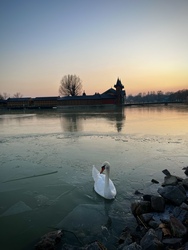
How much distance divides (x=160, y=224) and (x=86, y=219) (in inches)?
62.9

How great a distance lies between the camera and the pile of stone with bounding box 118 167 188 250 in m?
3.49

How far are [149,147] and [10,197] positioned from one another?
24.8 feet

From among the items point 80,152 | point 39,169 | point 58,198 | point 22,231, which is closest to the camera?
point 22,231

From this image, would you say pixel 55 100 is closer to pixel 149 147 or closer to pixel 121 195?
pixel 149 147

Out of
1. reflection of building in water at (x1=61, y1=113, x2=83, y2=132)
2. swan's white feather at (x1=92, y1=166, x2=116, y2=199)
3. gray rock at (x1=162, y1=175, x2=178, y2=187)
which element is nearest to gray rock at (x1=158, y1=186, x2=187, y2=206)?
gray rock at (x1=162, y1=175, x2=178, y2=187)

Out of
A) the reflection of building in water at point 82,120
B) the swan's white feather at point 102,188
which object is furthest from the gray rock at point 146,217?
the reflection of building in water at point 82,120

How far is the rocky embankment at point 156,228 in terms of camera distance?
3.51 meters

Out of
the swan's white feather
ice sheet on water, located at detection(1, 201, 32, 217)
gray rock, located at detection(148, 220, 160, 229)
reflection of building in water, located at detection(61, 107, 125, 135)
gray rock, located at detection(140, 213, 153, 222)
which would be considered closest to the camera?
gray rock, located at detection(148, 220, 160, 229)

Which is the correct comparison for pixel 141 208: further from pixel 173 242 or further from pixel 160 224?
pixel 173 242

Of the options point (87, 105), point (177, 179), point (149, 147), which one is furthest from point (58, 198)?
point (87, 105)

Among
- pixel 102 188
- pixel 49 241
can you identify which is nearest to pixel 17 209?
pixel 49 241

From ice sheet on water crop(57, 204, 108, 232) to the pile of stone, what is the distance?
681 mm

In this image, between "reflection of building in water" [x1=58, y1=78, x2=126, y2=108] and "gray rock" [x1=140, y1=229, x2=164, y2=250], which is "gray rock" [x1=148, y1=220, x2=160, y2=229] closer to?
"gray rock" [x1=140, y1=229, x2=164, y2=250]

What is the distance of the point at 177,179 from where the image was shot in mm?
6250
